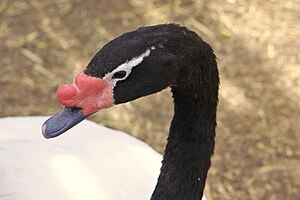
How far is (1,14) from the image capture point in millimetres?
3426

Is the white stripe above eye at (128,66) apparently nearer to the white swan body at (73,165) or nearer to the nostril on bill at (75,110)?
the nostril on bill at (75,110)

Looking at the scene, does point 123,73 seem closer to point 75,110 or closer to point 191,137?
point 75,110

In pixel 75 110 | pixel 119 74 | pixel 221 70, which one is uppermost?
pixel 221 70

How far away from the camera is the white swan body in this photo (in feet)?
7.14

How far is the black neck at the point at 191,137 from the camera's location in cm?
179

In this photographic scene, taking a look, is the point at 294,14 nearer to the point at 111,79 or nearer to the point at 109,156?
the point at 109,156

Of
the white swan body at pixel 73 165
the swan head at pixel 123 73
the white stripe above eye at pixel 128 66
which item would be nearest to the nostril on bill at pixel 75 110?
the swan head at pixel 123 73

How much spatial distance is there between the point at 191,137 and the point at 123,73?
0.42 meters

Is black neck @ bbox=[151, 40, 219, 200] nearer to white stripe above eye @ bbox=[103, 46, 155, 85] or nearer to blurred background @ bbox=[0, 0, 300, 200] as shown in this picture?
white stripe above eye @ bbox=[103, 46, 155, 85]

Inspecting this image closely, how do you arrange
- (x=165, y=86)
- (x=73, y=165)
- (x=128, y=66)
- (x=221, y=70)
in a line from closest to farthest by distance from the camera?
(x=128, y=66)
(x=165, y=86)
(x=73, y=165)
(x=221, y=70)

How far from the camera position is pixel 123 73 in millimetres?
1584

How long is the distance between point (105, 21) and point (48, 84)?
1.51 feet

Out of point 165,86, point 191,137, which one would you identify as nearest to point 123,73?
point 165,86

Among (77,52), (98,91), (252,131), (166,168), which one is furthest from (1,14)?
(98,91)
